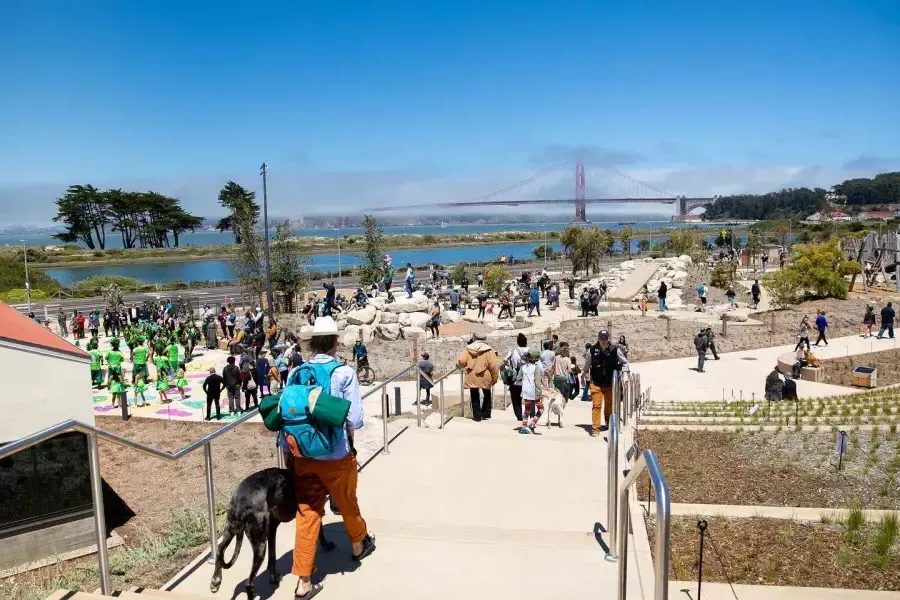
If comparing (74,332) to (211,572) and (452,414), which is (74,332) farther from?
(211,572)

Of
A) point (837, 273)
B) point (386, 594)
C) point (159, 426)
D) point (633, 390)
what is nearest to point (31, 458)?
point (386, 594)

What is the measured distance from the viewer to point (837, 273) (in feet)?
97.2

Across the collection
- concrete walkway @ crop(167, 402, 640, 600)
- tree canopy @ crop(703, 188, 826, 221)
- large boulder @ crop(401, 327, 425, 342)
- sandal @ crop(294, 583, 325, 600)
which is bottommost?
large boulder @ crop(401, 327, 425, 342)

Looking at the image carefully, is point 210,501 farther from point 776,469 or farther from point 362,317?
point 362,317

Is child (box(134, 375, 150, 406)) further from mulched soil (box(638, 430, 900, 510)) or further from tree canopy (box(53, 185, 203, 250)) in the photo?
tree canopy (box(53, 185, 203, 250))

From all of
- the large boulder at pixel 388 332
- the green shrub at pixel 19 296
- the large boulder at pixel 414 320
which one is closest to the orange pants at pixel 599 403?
the large boulder at pixel 388 332

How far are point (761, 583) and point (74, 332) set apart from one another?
26.3m

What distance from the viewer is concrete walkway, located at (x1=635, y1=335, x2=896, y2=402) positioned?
15.6 m

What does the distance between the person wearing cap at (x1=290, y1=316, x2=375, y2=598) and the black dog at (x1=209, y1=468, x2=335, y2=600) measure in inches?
3.6

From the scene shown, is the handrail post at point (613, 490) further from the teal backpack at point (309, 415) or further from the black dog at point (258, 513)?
the black dog at point (258, 513)

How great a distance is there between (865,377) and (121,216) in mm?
104490

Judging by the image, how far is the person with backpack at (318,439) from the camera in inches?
152

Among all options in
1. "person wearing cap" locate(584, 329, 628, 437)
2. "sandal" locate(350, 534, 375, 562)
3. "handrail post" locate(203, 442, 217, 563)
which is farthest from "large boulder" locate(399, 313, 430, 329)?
"sandal" locate(350, 534, 375, 562)

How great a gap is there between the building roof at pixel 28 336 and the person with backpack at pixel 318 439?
Answer: 23.6 feet
